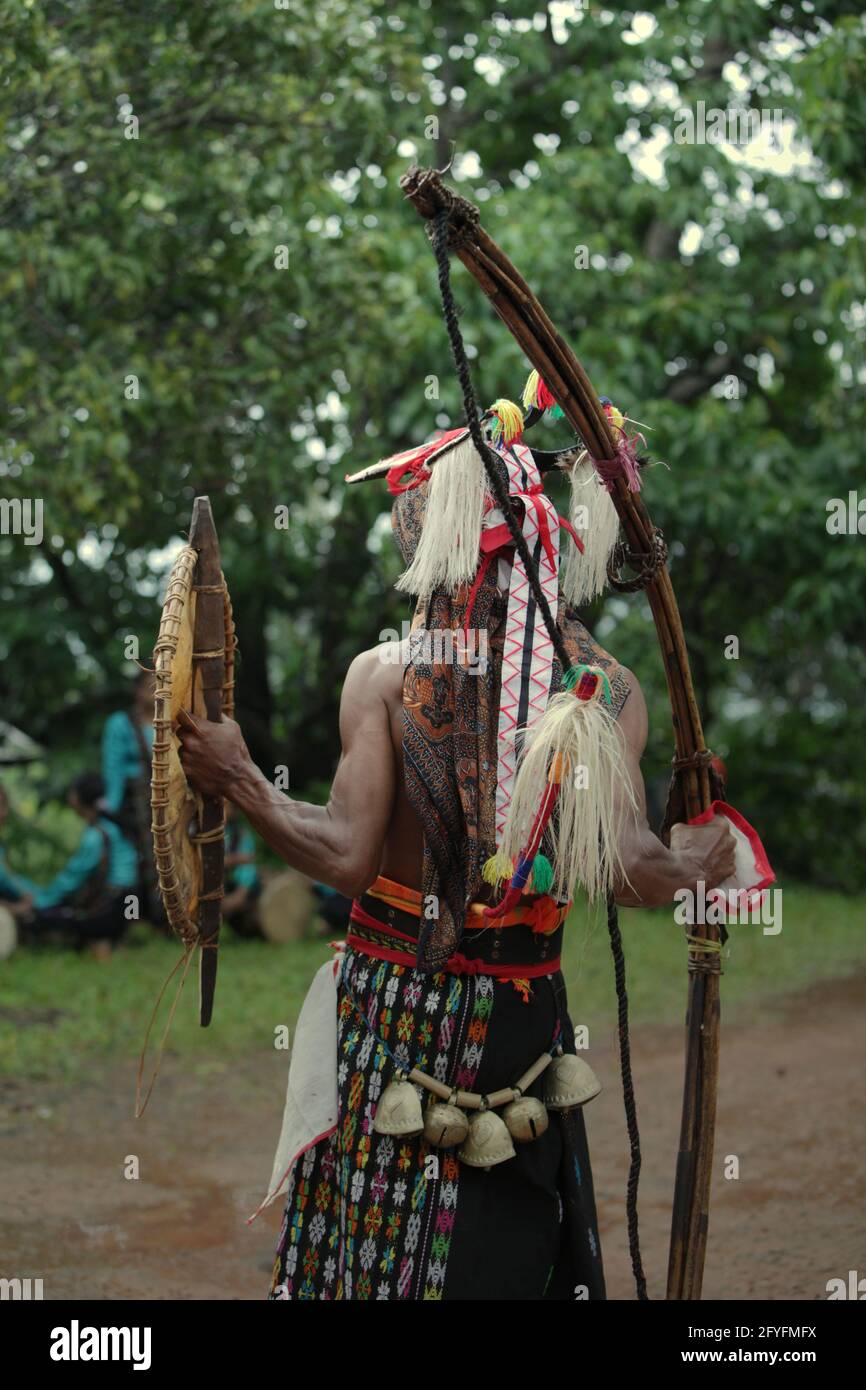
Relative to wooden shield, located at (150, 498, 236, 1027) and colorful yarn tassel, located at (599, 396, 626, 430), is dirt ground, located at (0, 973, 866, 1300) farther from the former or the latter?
colorful yarn tassel, located at (599, 396, 626, 430)

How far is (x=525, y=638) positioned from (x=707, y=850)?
563mm

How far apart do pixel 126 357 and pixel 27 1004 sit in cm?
320

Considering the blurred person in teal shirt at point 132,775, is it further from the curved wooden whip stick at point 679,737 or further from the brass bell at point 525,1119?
the brass bell at point 525,1119

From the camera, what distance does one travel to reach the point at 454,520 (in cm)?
285

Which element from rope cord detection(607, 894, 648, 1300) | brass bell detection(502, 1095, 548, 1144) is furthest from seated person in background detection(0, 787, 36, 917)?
brass bell detection(502, 1095, 548, 1144)

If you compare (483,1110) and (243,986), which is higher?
(243,986)

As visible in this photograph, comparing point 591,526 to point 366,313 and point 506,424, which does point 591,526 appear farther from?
point 366,313

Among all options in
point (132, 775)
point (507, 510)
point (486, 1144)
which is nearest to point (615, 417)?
point (507, 510)

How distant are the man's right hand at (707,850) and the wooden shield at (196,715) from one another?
91 centimetres

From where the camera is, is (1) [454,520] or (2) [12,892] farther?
(2) [12,892]

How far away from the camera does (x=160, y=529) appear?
350 inches

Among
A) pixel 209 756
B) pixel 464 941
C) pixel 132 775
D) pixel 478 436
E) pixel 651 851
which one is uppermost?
pixel 132 775

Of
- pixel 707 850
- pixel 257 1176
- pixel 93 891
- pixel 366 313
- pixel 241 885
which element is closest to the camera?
pixel 707 850

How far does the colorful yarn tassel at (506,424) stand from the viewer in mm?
3029
